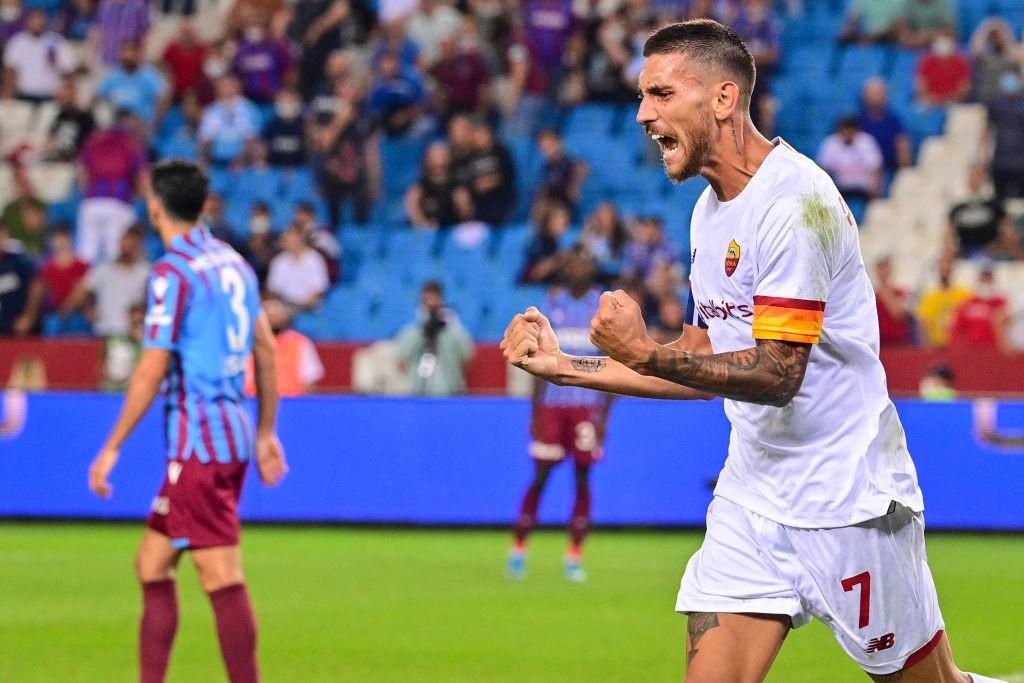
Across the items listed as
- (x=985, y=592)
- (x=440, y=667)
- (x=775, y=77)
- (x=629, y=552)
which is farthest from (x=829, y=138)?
(x=440, y=667)

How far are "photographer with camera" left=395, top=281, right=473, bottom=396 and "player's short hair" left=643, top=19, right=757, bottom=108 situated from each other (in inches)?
437

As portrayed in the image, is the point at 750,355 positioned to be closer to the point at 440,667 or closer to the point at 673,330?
the point at 440,667

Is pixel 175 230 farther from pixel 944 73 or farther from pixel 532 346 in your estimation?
pixel 944 73

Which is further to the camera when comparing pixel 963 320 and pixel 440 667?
pixel 963 320

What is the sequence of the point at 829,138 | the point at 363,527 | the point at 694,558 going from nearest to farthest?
1. the point at 694,558
2. the point at 363,527
3. the point at 829,138

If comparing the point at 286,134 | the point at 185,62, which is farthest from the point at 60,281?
the point at 185,62

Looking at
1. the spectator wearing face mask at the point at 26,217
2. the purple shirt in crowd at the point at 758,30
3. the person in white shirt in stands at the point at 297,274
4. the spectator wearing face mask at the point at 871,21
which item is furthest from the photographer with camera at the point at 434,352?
the spectator wearing face mask at the point at 871,21

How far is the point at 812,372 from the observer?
4508 millimetres

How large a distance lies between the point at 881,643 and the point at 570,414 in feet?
23.6

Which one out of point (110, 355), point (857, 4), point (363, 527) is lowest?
point (363, 527)

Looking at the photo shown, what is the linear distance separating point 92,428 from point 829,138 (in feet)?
28.2

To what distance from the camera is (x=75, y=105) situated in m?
19.8

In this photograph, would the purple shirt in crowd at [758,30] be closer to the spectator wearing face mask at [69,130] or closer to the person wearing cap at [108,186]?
the person wearing cap at [108,186]

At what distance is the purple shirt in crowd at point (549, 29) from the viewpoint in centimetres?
1936
